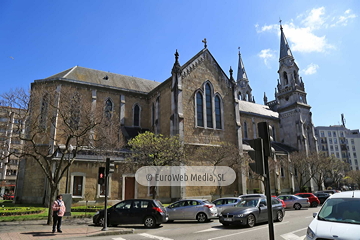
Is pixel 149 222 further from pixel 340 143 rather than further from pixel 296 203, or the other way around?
pixel 340 143

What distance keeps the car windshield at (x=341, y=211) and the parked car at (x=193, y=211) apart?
860 cm

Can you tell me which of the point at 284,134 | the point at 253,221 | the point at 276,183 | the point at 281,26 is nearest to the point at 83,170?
the point at 253,221

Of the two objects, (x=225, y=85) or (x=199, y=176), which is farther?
(x=225, y=85)

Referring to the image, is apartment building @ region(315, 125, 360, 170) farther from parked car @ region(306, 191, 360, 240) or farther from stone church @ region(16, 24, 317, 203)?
parked car @ region(306, 191, 360, 240)

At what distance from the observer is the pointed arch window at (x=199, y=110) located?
28.4m

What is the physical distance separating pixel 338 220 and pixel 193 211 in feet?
31.7

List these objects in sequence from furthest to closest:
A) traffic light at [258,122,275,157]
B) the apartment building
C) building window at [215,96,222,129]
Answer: the apartment building, building window at [215,96,222,129], traffic light at [258,122,275,157]

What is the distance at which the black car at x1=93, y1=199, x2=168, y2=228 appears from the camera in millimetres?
12911

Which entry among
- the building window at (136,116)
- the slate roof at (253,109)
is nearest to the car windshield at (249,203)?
the building window at (136,116)

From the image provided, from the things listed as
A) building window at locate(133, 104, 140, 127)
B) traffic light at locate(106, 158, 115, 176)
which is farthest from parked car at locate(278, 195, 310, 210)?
building window at locate(133, 104, 140, 127)

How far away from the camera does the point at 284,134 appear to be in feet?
152

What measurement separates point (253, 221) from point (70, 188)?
16.1 metres

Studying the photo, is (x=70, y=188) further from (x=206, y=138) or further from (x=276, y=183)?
(x=276, y=183)

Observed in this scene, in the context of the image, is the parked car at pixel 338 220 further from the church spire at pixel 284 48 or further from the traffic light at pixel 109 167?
the church spire at pixel 284 48
